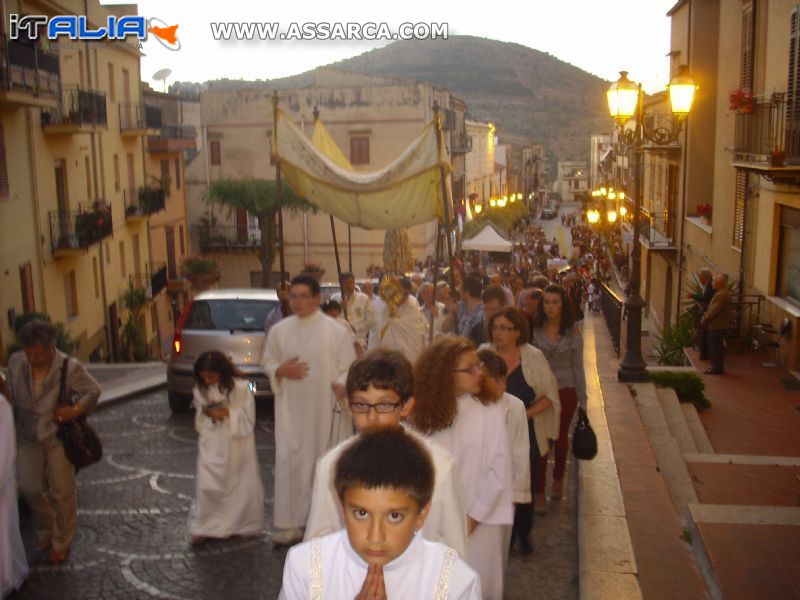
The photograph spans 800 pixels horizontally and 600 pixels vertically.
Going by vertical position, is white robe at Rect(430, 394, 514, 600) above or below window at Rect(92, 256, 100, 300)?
above

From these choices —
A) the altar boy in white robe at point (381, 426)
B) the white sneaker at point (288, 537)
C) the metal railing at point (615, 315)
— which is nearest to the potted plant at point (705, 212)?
the metal railing at point (615, 315)

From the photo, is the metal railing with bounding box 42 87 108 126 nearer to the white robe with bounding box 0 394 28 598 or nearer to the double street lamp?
the double street lamp

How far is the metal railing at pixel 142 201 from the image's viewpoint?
93.8ft

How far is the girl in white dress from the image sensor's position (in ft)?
21.6

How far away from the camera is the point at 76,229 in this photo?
21641 millimetres

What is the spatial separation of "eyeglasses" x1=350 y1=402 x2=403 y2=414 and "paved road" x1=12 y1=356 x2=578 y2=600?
246 cm

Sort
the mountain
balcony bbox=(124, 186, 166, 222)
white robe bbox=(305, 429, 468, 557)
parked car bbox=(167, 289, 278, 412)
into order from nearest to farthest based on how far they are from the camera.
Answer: white robe bbox=(305, 429, 468, 557)
parked car bbox=(167, 289, 278, 412)
balcony bbox=(124, 186, 166, 222)
the mountain

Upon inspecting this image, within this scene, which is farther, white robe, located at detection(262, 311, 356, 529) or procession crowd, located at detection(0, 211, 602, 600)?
white robe, located at detection(262, 311, 356, 529)

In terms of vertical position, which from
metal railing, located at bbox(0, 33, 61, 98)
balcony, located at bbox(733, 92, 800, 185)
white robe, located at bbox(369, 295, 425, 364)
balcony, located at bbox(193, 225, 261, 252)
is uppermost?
metal railing, located at bbox(0, 33, 61, 98)

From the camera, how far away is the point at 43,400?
6.23 metres

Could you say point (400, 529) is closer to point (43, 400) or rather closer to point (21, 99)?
point (43, 400)

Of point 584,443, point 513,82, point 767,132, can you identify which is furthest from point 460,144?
point 513,82

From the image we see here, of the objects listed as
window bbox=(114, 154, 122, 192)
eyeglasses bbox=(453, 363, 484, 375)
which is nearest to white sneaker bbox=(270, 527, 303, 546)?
eyeglasses bbox=(453, 363, 484, 375)

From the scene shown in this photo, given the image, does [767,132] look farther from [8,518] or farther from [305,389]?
[8,518]
